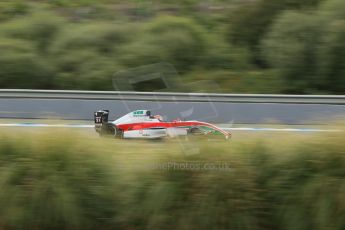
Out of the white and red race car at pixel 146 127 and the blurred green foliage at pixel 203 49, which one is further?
the blurred green foliage at pixel 203 49

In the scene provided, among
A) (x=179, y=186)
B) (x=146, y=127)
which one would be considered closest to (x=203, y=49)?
(x=146, y=127)

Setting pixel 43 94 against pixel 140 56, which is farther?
pixel 140 56

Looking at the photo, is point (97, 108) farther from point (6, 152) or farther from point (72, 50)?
point (6, 152)

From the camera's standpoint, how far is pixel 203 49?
1691 cm

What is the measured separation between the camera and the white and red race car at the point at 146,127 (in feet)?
25.2

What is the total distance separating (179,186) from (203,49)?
11301mm

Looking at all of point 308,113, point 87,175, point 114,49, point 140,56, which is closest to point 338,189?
point 87,175

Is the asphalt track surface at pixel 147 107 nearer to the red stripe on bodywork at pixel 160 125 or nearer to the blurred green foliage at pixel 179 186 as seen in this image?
the red stripe on bodywork at pixel 160 125

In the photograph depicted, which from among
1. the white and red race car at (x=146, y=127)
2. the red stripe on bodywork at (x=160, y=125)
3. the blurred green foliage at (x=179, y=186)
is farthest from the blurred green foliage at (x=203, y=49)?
the blurred green foliage at (x=179, y=186)

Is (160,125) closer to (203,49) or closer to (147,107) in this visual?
(147,107)

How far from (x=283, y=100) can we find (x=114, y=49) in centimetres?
614

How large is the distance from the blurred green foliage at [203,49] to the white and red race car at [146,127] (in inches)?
234

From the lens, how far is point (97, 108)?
40.6 feet

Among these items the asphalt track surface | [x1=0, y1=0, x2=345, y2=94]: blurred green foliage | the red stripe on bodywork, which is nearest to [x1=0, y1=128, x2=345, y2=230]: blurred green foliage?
the red stripe on bodywork
